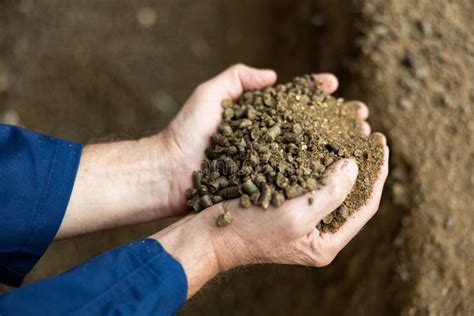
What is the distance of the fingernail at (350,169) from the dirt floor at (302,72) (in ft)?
1.79

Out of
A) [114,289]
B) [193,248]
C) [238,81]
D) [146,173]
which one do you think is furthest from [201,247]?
[238,81]

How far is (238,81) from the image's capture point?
6.54 ft

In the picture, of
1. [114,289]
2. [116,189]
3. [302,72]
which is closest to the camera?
[114,289]

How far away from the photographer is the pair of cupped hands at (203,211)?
1.47 metres

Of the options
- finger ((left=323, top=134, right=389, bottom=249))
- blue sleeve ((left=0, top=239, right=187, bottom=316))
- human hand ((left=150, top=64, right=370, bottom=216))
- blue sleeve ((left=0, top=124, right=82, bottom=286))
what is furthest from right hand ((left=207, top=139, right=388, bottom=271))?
blue sleeve ((left=0, top=124, right=82, bottom=286))

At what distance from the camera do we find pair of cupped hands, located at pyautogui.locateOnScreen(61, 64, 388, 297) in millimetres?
1474

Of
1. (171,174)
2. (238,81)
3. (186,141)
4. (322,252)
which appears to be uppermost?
(238,81)

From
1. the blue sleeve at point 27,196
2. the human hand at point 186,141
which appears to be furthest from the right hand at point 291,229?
the blue sleeve at point 27,196

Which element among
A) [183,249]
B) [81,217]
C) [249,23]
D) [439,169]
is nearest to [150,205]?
[81,217]

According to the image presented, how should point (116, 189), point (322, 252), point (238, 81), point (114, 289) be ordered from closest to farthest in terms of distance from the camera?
point (114, 289)
point (322, 252)
point (116, 189)
point (238, 81)

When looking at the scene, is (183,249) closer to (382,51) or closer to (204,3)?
(382,51)

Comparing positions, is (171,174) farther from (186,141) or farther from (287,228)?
(287,228)

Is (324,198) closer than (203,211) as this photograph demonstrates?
Yes

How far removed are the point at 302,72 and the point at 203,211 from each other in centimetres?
159
